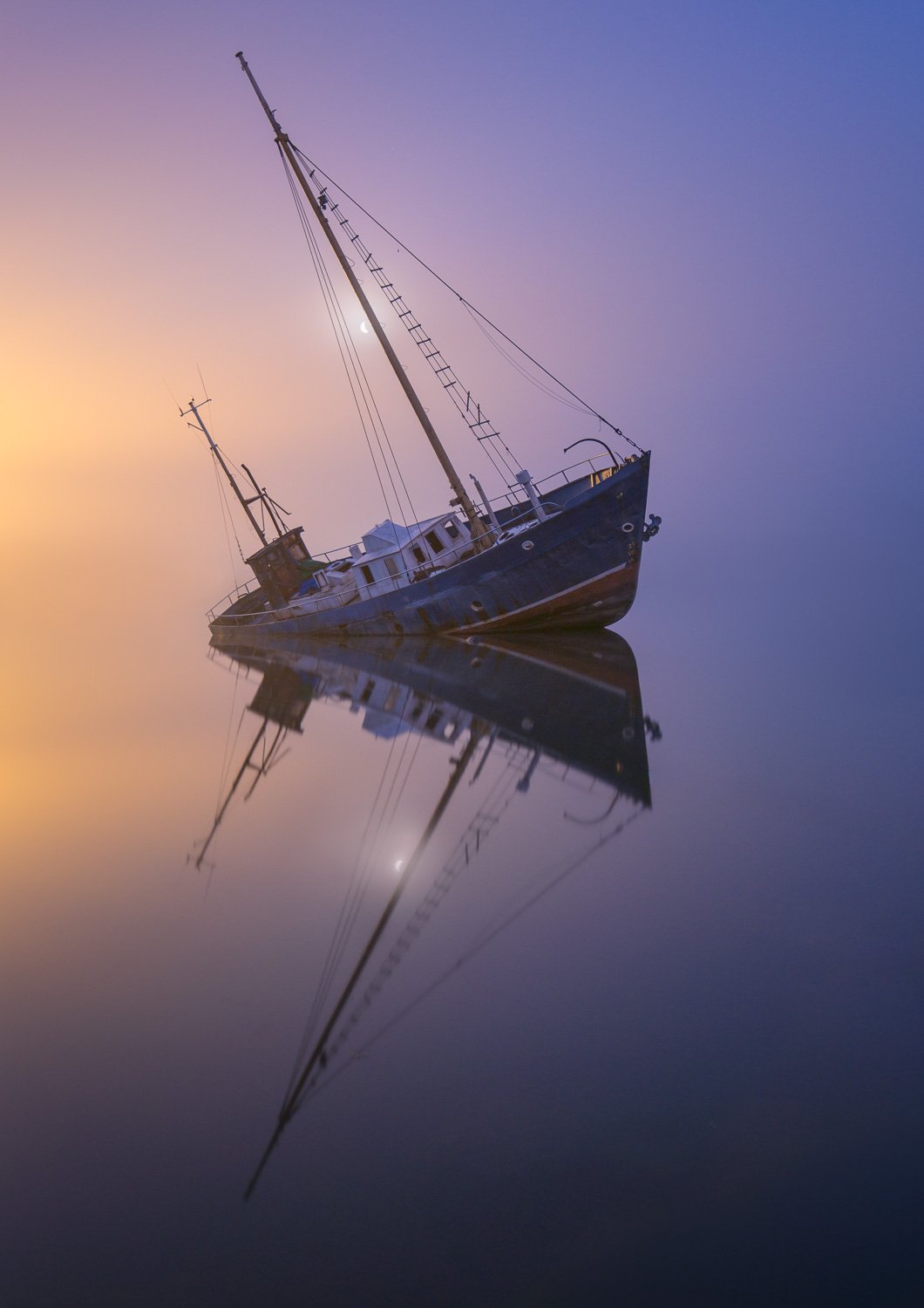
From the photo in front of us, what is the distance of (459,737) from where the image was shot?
55.6 feet

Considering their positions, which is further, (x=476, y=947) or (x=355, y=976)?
(x=476, y=947)

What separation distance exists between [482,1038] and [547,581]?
2231 cm

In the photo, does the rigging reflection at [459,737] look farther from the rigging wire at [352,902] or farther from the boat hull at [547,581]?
the boat hull at [547,581]

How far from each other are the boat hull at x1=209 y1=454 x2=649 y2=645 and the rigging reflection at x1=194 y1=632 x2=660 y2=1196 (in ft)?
2.66

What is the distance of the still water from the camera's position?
4512 mm

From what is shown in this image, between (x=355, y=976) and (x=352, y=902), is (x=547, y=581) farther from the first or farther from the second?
(x=355, y=976)

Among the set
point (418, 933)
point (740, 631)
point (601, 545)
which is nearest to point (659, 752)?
point (418, 933)

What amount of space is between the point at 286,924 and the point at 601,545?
62.8 ft

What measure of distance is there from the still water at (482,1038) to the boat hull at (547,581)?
41.0ft

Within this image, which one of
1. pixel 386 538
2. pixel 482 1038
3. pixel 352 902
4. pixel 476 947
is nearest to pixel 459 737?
pixel 352 902

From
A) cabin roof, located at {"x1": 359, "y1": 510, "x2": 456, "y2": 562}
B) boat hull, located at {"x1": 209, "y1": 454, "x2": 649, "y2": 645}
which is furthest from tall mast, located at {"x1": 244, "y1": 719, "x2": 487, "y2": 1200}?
cabin roof, located at {"x1": 359, "y1": 510, "x2": 456, "y2": 562}

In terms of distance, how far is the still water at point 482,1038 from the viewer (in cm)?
451

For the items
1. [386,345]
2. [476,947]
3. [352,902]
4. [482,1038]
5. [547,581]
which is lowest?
[482,1038]

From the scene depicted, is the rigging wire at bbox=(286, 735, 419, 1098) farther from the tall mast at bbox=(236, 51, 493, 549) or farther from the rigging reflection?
the tall mast at bbox=(236, 51, 493, 549)
